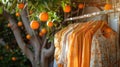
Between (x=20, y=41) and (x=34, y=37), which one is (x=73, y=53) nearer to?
(x=34, y=37)

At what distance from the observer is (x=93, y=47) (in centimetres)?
193

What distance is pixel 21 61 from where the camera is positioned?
411 cm

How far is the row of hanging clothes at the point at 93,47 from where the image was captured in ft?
6.31

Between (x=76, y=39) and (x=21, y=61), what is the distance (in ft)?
7.19

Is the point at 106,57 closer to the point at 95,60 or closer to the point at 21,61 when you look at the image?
the point at 95,60

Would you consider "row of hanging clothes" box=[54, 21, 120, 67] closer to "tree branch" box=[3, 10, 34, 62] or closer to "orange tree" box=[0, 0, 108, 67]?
"orange tree" box=[0, 0, 108, 67]

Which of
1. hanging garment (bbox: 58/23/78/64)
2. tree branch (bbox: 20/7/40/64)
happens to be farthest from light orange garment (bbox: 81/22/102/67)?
tree branch (bbox: 20/7/40/64)

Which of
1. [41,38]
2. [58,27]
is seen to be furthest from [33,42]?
[58,27]

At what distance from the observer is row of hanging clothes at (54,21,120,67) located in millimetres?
1924

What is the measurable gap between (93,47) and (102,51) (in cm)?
8

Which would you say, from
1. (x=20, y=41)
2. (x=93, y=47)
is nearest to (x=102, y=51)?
(x=93, y=47)

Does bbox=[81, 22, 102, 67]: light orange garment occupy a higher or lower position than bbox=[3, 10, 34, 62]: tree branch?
higher

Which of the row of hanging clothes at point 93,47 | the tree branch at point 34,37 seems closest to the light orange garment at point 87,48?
the row of hanging clothes at point 93,47

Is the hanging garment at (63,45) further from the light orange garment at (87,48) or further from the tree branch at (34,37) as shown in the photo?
the tree branch at (34,37)
